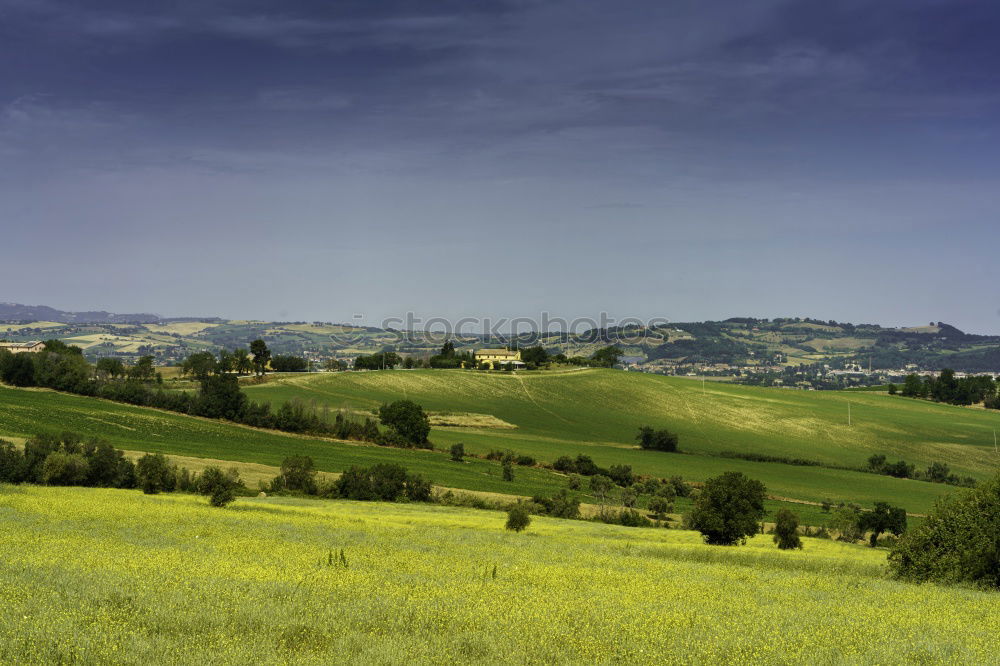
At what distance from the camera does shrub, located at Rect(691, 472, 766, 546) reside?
136 feet

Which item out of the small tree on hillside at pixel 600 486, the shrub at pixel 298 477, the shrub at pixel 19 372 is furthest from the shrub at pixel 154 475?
the shrub at pixel 19 372

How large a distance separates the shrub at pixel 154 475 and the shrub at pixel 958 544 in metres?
42.6

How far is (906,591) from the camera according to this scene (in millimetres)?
20203

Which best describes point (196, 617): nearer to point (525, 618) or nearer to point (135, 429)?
point (525, 618)

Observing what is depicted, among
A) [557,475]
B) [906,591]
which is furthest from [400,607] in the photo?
[557,475]

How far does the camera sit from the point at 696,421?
5443 inches

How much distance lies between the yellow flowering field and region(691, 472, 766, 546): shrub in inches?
601

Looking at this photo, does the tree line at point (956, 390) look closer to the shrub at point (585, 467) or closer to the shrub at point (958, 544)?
the shrub at point (585, 467)

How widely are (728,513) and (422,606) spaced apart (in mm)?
32563

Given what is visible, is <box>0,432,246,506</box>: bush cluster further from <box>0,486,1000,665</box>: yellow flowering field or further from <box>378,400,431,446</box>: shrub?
<box>378,400,431,446</box>: shrub

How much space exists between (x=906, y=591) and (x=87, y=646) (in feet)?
65.9

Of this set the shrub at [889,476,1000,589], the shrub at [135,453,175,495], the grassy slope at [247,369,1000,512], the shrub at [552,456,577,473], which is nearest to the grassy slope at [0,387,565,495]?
the shrub at [552,456,577,473]

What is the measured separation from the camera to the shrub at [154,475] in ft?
157

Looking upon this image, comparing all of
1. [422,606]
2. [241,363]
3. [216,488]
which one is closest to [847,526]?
[216,488]
